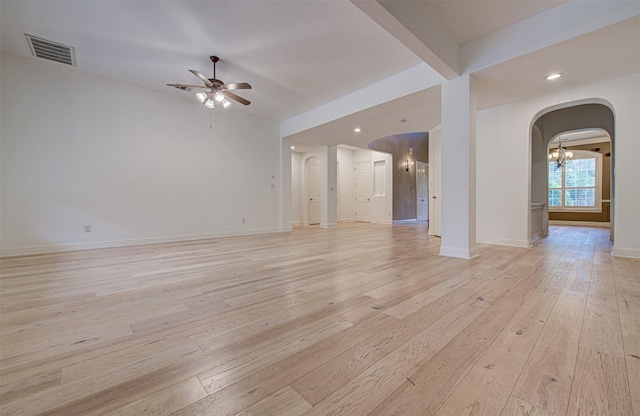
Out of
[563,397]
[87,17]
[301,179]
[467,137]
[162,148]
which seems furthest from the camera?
[301,179]

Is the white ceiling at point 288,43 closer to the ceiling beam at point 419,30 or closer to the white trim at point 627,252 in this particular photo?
the ceiling beam at point 419,30

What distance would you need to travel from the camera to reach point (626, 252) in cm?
316

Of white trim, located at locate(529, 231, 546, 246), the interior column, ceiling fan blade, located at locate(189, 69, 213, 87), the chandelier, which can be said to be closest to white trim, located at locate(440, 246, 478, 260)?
the interior column

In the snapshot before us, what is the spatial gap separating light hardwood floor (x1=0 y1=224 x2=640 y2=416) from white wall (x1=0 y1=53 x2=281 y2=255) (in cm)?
167

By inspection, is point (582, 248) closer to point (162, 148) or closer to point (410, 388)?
point (410, 388)

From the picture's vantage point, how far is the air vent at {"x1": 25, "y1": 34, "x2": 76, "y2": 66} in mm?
3110

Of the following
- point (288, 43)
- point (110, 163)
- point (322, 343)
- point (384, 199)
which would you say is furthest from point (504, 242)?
point (110, 163)

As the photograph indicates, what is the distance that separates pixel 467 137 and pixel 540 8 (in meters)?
1.33

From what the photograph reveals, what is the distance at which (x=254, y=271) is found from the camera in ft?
8.48

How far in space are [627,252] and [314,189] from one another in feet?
22.7

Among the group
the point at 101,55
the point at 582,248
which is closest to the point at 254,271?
the point at 101,55

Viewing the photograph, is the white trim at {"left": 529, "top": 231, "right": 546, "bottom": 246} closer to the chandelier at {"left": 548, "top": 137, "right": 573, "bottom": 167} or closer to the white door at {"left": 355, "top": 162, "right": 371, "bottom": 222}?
the chandelier at {"left": 548, "top": 137, "right": 573, "bottom": 167}

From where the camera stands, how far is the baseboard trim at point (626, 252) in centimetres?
310

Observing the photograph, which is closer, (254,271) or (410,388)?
(410,388)
